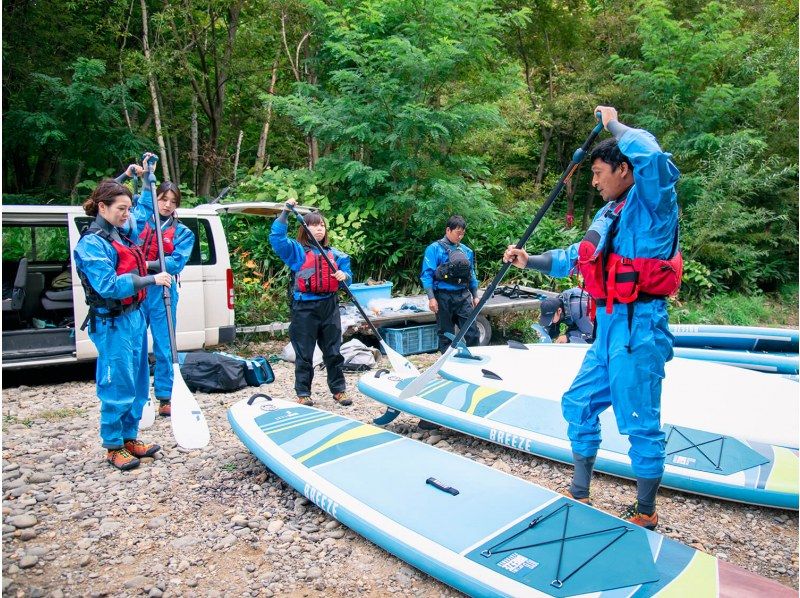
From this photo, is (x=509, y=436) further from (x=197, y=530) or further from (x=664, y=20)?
(x=664, y=20)

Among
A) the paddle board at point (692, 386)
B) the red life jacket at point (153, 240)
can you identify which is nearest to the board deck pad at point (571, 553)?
the paddle board at point (692, 386)

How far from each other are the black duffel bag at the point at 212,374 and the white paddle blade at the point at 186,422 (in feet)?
6.14

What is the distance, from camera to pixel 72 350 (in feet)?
A: 19.9

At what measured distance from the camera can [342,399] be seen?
19.3ft

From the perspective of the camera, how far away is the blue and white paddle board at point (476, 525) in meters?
2.60

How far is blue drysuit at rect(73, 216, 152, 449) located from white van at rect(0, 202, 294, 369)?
80.2 inches

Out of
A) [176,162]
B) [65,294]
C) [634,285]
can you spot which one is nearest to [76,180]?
[176,162]

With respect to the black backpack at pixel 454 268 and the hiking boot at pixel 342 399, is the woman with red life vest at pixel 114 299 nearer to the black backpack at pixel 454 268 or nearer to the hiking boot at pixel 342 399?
the hiking boot at pixel 342 399

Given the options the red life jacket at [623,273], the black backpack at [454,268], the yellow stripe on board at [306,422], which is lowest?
the yellow stripe on board at [306,422]

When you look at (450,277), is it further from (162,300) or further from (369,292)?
(162,300)

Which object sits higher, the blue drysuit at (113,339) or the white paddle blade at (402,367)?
the blue drysuit at (113,339)

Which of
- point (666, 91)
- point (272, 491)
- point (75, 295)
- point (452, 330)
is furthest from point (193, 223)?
point (666, 91)

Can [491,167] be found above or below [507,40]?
below

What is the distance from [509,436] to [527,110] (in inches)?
422
